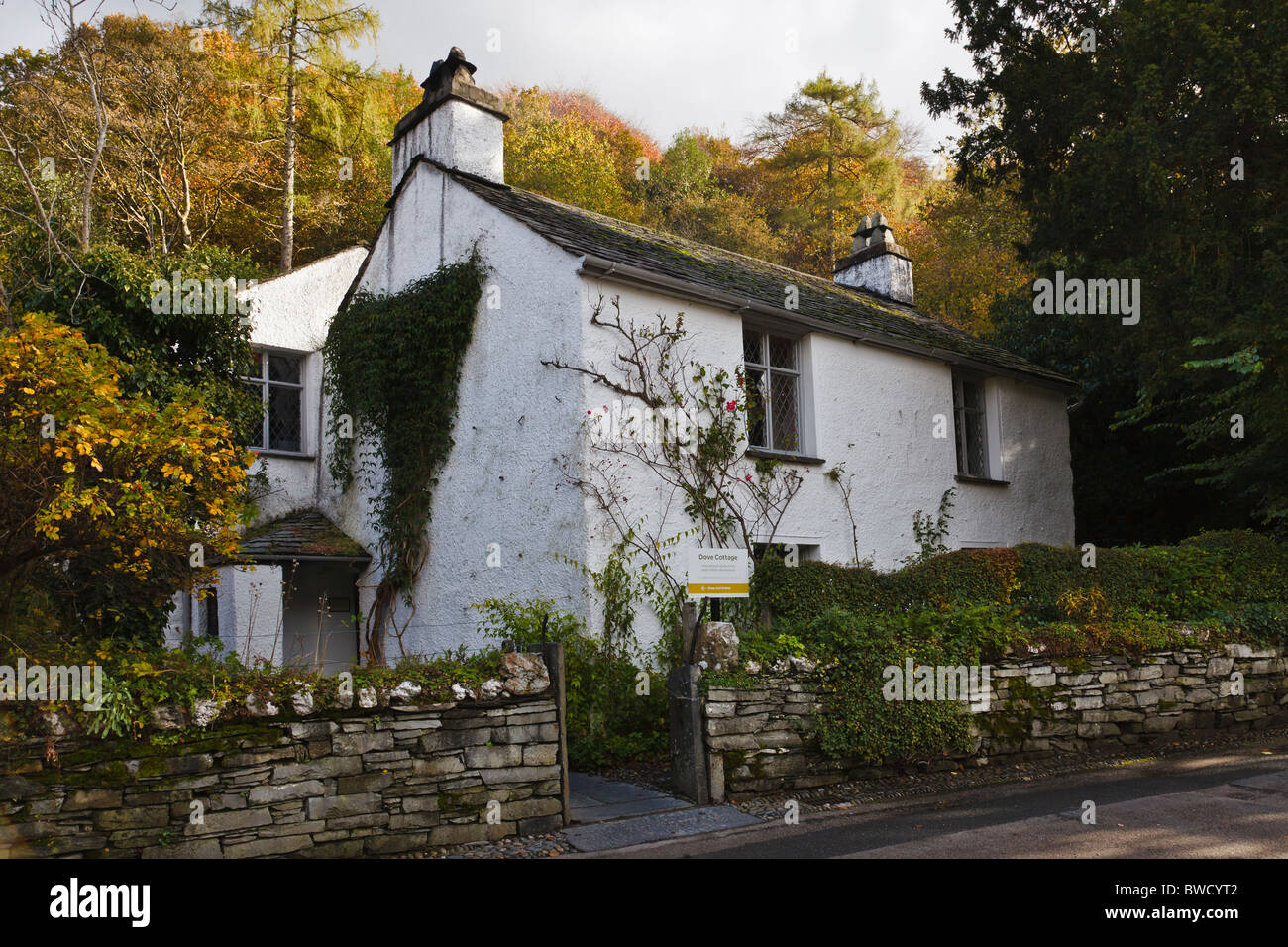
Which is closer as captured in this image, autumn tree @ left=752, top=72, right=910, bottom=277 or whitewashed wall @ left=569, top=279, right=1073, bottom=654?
whitewashed wall @ left=569, top=279, right=1073, bottom=654

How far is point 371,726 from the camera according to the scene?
6465 mm

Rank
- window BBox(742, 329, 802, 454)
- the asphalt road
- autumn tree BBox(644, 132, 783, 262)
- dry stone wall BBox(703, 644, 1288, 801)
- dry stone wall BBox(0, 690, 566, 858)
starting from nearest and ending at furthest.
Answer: dry stone wall BBox(0, 690, 566, 858) < the asphalt road < dry stone wall BBox(703, 644, 1288, 801) < window BBox(742, 329, 802, 454) < autumn tree BBox(644, 132, 783, 262)

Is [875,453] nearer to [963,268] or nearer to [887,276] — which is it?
[887,276]

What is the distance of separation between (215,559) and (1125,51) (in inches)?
549

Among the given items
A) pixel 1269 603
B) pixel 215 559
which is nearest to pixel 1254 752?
pixel 1269 603

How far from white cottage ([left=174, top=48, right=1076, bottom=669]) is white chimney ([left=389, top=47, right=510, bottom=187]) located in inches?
1.2

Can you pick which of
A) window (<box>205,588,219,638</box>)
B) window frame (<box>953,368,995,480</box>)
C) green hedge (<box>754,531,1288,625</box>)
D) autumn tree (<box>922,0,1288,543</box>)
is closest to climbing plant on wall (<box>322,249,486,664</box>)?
window (<box>205,588,219,638</box>)

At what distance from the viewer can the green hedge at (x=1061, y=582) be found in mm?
10055

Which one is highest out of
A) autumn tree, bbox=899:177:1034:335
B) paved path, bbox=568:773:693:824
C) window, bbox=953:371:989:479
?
autumn tree, bbox=899:177:1034:335

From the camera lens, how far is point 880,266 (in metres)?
19.8

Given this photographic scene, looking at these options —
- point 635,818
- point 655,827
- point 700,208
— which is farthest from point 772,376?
point 700,208

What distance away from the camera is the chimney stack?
64.7ft

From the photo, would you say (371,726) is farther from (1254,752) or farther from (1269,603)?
(1269,603)

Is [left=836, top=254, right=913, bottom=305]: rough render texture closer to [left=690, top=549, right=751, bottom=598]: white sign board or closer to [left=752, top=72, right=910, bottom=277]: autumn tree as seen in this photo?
[left=752, top=72, right=910, bottom=277]: autumn tree
